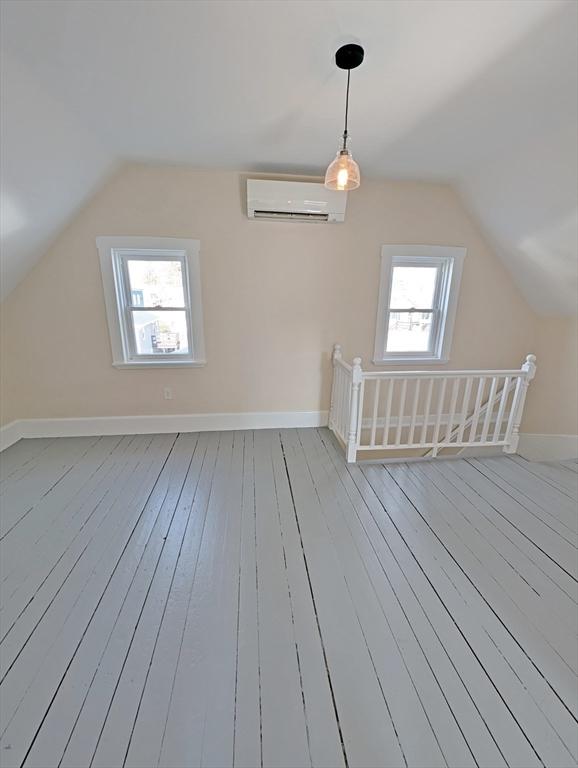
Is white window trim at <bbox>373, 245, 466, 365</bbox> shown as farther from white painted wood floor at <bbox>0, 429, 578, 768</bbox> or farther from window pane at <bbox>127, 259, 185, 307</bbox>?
window pane at <bbox>127, 259, 185, 307</bbox>

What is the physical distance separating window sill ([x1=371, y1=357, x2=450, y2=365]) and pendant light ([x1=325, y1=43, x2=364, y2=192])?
2.15m

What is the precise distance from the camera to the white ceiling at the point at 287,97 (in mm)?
1636

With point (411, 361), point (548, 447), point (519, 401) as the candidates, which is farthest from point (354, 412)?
point (548, 447)

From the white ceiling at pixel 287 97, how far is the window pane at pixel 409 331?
1.14 m

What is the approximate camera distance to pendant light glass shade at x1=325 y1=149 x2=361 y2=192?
1.79 m

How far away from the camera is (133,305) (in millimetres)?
3338

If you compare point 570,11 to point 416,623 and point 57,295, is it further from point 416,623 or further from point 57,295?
point 57,295

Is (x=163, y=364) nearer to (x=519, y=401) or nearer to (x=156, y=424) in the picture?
(x=156, y=424)

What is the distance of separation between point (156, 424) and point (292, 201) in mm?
2576

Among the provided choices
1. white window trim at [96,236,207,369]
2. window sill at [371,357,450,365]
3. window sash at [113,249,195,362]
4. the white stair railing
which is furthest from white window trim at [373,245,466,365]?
window sash at [113,249,195,362]

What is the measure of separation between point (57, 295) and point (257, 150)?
221cm

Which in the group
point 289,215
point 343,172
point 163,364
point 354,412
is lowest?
point 354,412

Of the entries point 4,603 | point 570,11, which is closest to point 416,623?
point 4,603

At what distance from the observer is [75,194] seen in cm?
274
